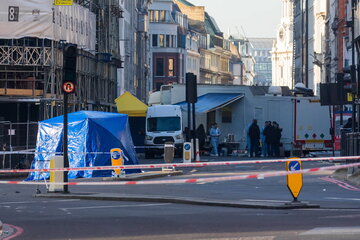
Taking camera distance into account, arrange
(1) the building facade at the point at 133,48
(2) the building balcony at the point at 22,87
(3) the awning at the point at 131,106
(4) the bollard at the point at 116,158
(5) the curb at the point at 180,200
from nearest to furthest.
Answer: (5) the curb at the point at 180,200 < (4) the bollard at the point at 116,158 < (2) the building balcony at the point at 22,87 < (3) the awning at the point at 131,106 < (1) the building facade at the point at 133,48

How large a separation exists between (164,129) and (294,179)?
107 ft

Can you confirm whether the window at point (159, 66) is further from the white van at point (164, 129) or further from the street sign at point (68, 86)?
the street sign at point (68, 86)

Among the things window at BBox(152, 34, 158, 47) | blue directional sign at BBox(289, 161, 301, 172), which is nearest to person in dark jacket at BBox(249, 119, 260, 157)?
blue directional sign at BBox(289, 161, 301, 172)

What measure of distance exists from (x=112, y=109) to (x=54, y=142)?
122 ft

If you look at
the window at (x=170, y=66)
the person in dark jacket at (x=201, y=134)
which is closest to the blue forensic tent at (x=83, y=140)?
the person in dark jacket at (x=201, y=134)

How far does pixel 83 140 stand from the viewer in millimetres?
33406

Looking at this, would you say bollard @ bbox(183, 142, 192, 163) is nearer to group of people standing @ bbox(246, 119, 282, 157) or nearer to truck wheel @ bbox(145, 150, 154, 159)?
group of people standing @ bbox(246, 119, 282, 157)

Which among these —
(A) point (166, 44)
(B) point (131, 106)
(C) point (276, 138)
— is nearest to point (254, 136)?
(C) point (276, 138)

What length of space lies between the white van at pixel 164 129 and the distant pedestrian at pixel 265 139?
3.73 meters

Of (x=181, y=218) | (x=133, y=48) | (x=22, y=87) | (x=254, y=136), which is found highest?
(x=133, y=48)

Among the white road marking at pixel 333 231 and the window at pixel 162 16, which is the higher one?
the window at pixel 162 16

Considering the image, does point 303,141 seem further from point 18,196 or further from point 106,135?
point 18,196

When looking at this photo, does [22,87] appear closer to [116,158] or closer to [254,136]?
[254,136]

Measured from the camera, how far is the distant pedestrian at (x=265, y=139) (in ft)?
164
